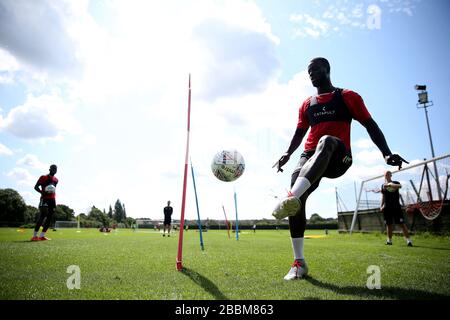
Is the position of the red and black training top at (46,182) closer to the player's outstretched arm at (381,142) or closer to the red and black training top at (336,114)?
the red and black training top at (336,114)

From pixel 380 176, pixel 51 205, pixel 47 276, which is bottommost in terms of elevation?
pixel 47 276

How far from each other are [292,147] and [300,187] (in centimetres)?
171

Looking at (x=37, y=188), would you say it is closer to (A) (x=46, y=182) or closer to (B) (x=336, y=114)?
(A) (x=46, y=182)

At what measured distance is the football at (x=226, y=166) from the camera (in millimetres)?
8250

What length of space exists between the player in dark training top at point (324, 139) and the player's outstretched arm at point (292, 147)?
24 centimetres

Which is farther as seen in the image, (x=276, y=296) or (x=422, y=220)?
(x=422, y=220)

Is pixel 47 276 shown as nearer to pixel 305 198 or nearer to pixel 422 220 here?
pixel 305 198

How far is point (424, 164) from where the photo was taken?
1438cm

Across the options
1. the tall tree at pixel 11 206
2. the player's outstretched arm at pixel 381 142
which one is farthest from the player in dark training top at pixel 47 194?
the tall tree at pixel 11 206
